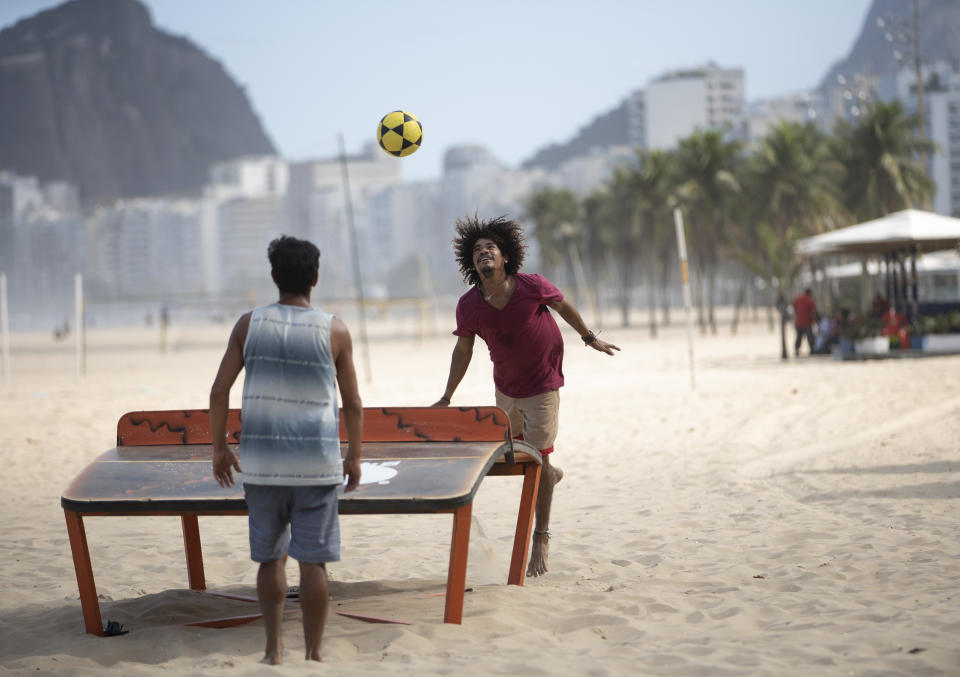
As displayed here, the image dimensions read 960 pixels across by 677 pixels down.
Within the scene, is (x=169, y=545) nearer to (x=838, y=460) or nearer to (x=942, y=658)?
(x=942, y=658)

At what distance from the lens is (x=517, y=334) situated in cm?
479

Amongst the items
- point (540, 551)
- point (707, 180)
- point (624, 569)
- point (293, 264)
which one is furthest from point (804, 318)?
point (707, 180)

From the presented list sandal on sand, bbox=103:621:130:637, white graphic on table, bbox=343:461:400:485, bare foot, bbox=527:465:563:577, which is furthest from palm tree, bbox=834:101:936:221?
sandal on sand, bbox=103:621:130:637

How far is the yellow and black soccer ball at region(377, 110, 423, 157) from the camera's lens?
7.48m

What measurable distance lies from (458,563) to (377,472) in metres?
0.48

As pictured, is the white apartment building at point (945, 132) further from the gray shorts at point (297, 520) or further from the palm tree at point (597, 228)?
the gray shorts at point (297, 520)

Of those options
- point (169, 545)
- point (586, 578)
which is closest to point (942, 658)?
point (586, 578)

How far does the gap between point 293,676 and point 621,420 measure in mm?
8534

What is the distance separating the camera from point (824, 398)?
12562mm

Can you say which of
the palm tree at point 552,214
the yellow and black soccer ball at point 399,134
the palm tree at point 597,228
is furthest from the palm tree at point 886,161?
the yellow and black soccer ball at point 399,134

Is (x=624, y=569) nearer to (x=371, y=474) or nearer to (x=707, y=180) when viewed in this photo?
(x=371, y=474)

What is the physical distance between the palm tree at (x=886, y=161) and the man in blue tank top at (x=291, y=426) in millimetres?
43960

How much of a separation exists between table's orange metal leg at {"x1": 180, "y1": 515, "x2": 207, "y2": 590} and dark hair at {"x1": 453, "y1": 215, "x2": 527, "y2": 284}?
1862 mm

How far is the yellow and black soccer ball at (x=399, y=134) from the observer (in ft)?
24.5
